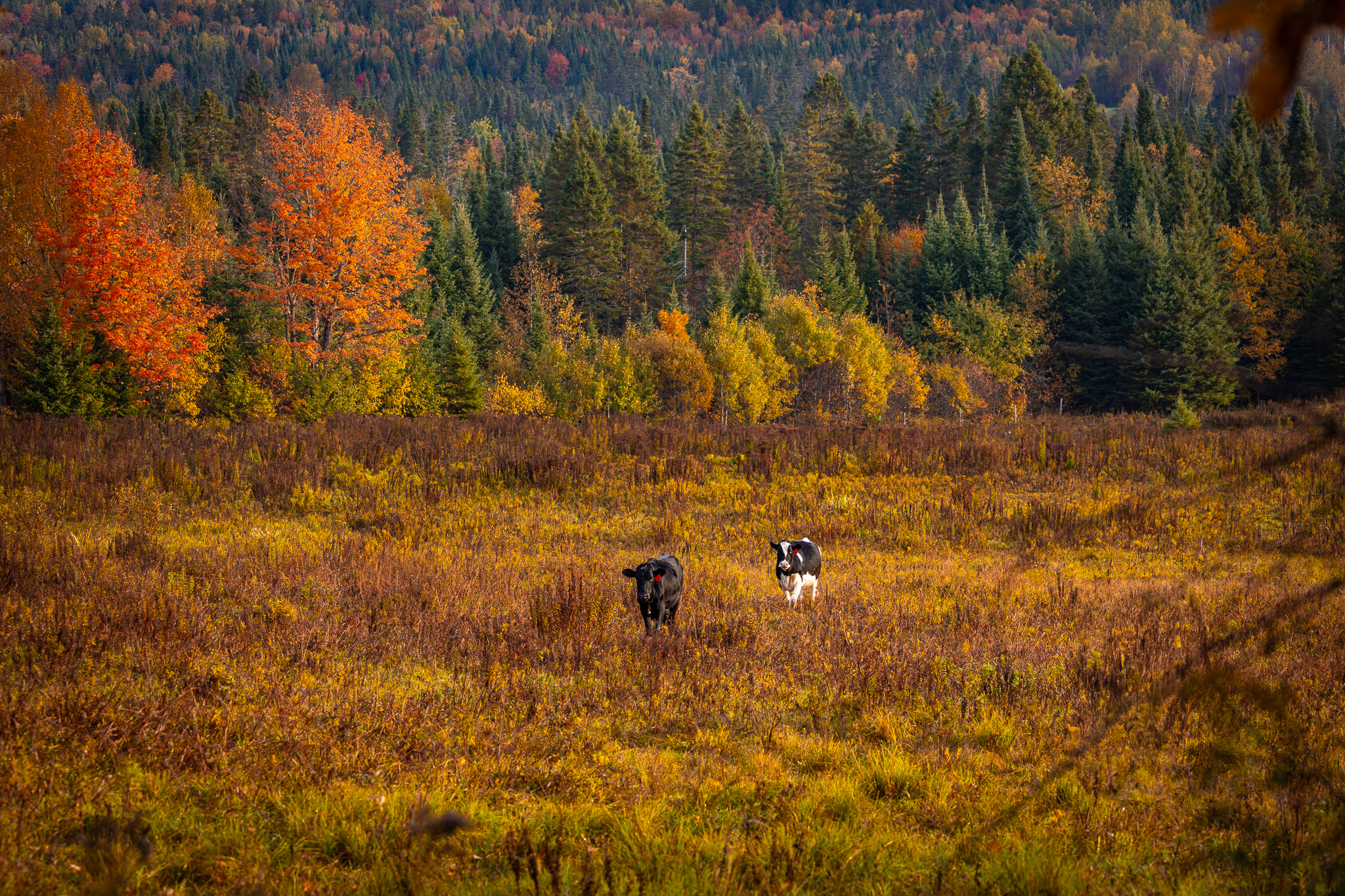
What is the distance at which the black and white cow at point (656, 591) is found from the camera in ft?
31.9

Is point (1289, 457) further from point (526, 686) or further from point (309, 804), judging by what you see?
point (526, 686)

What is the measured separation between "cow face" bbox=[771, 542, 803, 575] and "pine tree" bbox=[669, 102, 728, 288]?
59983mm

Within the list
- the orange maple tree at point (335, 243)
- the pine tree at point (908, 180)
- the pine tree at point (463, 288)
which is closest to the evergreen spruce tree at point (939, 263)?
the pine tree at point (908, 180)

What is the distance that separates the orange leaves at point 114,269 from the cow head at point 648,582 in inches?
1049

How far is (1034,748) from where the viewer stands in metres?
6.06

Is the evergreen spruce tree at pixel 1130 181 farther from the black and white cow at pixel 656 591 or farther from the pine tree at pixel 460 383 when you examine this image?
the black and white cow at pixel 656 591

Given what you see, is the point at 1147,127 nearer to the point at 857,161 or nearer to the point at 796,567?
the point at 857,161

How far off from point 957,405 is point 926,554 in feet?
131

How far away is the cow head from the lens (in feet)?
31.9

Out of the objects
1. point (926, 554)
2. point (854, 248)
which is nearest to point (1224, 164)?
point (854, 248)

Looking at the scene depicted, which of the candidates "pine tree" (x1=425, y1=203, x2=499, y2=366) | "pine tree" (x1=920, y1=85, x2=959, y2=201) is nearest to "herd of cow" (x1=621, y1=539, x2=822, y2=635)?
"pine tree" (x1=425, y1=203, x2=499, y2=366)

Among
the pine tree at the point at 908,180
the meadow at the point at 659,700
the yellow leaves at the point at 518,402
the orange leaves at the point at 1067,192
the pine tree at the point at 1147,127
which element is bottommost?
the meadow at the point at 659,700

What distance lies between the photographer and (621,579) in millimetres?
12469

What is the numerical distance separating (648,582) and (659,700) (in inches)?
113
